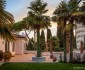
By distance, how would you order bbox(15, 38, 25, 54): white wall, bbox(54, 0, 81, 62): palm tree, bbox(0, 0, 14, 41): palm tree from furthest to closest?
bbox(15, 38, 25, 54): white wall
bbox(54, 0, 81, 62): palm tree
bbox(0, 0, 14, 41): palm tree

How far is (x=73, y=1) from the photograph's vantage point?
79.9 feet

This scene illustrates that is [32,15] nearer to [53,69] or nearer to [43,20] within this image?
[43,20]

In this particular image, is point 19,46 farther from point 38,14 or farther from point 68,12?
point 68,12

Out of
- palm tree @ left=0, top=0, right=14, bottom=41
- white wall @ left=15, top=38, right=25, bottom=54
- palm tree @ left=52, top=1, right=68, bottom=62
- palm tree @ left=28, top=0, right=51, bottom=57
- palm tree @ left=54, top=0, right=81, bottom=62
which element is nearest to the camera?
palm tree @ left=0, top=0, right=14, bottom=41

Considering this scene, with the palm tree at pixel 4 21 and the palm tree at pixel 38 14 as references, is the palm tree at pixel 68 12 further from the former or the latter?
the palm tree at pixel 4 21

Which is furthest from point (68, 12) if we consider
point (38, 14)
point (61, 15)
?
point (38, 14)

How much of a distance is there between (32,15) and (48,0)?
348 centimetres

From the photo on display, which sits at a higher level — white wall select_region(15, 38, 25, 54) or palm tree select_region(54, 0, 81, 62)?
palm tree select_region(54, 0, 81, 62)

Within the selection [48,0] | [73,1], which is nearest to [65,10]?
[73,1]

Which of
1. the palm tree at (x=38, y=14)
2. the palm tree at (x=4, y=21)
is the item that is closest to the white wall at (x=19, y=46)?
the palm tree at (x=38, y=14)

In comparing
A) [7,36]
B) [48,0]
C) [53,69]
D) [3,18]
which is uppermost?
[48,0]

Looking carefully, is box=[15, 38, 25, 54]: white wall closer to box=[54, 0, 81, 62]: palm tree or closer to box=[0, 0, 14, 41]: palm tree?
box=[54, 0, 81, 62]: palm tree

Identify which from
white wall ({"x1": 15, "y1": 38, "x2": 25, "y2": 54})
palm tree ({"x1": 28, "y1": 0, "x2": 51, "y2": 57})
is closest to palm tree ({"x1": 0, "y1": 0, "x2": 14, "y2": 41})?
palm tree ({"x1": 28, "y1": 0, "x2": 51, "y2": 57})

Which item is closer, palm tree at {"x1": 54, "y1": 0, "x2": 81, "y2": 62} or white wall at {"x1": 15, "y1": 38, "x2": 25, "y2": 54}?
palm tree at {"x1": 54, "y1": 0, "x2": 81, "y2": 62}
